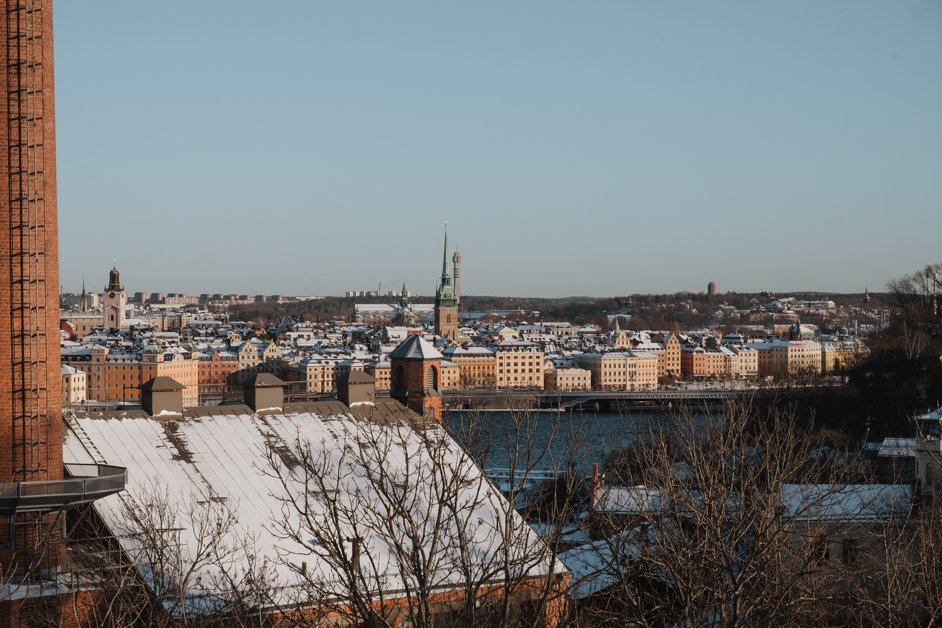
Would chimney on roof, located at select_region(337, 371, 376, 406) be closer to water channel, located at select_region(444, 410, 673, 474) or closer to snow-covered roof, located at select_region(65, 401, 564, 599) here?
snow-covered roof, located at select_region(65, 401, 564, 599)

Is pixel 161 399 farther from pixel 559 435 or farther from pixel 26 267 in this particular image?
pixel 559 435

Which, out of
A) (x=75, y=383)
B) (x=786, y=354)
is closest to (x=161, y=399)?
(x=75, y=383)

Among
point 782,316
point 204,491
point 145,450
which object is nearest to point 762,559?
point 204,491

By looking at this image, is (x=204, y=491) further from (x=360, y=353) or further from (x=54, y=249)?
(x=360, y=353)

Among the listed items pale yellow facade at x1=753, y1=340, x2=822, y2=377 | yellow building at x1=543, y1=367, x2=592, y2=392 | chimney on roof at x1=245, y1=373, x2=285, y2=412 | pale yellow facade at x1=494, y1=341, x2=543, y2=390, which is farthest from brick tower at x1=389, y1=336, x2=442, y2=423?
pale yellow facade at x1=753, y1=340, x2=822, y2=377

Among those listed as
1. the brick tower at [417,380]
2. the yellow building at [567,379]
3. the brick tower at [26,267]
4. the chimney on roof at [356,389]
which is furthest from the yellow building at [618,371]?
the brick tower at [26,267]

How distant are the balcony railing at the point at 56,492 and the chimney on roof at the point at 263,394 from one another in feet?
10.3

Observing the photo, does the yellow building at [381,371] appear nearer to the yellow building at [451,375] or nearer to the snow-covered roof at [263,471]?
the yellow building at [451,375]

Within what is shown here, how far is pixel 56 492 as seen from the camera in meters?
10.5

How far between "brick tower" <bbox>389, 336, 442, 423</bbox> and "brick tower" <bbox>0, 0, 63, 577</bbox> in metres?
5.28

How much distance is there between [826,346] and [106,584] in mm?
106086

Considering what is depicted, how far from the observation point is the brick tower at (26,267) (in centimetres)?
1046

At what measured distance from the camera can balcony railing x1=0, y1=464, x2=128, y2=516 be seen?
10297 mm

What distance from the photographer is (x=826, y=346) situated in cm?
11006
